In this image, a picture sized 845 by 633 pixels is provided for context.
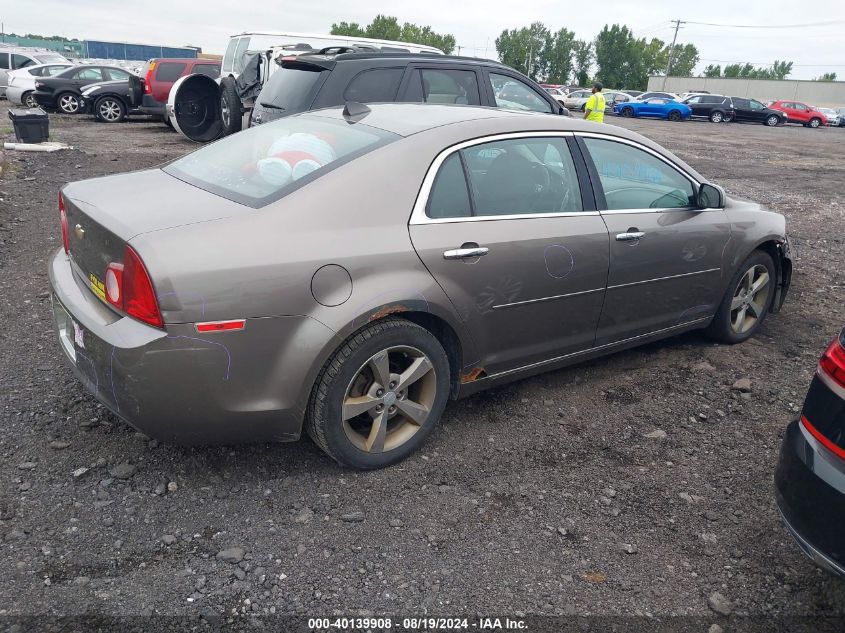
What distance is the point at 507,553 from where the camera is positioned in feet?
8.89

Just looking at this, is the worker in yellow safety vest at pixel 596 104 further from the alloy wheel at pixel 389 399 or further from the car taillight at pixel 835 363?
the car taillight at pixel 835 363

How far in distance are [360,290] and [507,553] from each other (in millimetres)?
1204

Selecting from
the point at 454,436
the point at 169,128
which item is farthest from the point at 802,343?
the point at 169,128

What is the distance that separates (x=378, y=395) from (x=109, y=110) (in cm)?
1754

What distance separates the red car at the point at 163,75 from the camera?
16.4 metres

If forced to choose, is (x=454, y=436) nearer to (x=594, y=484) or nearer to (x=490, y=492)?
(x=490, y=492)

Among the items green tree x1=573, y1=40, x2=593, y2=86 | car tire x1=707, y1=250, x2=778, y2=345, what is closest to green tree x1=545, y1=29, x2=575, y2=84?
green tree x1=573, y1=40, x2=593, y2=86

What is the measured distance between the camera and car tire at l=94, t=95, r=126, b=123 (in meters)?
17.5

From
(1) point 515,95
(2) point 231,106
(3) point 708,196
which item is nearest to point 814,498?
(3) point 708,196

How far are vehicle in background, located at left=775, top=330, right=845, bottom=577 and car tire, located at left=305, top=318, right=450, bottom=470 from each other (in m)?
1.48

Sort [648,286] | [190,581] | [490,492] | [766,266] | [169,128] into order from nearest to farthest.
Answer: [190,581] < [490,492] < [648,286] < [766,266] < [169,128]

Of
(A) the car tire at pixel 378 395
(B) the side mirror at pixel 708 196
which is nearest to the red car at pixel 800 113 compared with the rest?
(B) the side mirror at pixel 708 196

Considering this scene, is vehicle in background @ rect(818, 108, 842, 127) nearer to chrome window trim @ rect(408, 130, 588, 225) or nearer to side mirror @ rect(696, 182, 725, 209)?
side mirror @ rect(696, 182, 725, 209)

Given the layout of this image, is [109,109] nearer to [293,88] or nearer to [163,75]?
[163,75]
